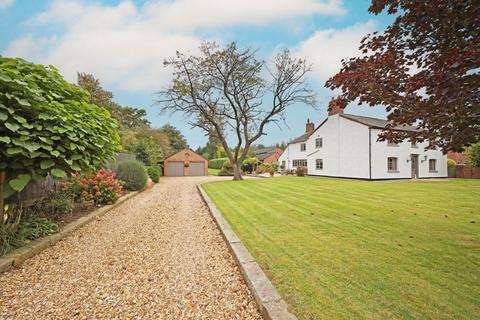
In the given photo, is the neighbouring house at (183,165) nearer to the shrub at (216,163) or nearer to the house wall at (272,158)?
the shrub at (216,163)

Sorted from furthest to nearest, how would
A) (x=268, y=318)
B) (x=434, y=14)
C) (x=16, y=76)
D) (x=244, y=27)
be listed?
(x=244, y=27)
(x=16, y=76)
(x=434, y=14)
(x=268, y=318)

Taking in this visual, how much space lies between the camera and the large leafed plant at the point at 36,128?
11.1 ft

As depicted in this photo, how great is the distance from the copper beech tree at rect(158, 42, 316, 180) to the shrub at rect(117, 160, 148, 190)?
31.1 feet

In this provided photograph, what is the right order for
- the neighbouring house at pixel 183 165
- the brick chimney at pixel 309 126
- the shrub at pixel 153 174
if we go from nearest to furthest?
the shrub at pixel 153 174
the brick chimney at pixel 309 126
the neighbouring house at pixel 183 165

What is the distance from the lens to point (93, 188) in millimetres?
8125

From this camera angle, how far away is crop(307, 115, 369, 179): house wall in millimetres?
20938

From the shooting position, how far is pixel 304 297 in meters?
2.46

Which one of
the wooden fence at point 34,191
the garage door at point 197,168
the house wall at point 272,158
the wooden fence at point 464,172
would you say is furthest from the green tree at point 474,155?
the house wall at point 272,158

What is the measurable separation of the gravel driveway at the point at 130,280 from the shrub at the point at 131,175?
7.77 m

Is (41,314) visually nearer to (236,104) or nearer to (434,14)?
(434,14)

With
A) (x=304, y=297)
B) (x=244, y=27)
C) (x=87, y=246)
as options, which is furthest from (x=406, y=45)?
(x=244, y=27)

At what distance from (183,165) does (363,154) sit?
23329mm

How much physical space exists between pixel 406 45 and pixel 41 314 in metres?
5.97

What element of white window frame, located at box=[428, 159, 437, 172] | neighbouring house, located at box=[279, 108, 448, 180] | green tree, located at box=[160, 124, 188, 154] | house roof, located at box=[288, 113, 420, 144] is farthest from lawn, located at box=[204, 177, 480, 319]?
green tree, located at box=[160, 124, 188, 154]
